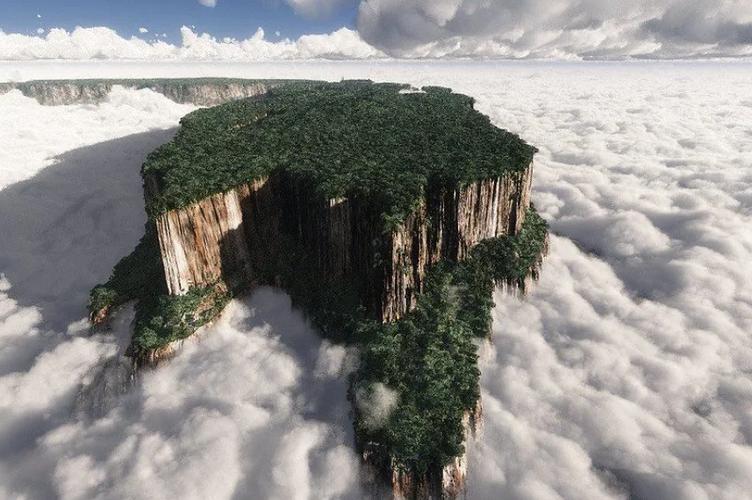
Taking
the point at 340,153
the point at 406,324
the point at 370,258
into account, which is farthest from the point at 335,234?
the point at 340,153

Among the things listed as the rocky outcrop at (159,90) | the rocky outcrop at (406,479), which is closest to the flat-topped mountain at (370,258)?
the rocky outcrop at (406,479)

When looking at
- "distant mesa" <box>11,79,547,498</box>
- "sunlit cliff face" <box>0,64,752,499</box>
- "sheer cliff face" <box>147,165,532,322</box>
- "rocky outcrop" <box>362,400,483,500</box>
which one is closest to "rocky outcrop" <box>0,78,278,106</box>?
"sunlit cliff face" <box>0,64,752,499</box>

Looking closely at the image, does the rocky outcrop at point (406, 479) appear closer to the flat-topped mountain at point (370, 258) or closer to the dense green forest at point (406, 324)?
the flat-topped mountain at point (370, 258)

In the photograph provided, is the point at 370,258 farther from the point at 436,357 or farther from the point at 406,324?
the point at 436,357

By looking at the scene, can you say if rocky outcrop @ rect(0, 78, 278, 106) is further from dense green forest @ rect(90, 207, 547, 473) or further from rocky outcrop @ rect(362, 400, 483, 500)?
rocky outcrop @ rect(362, 400, 483, 500)

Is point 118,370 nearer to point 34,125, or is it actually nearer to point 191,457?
point 191,457

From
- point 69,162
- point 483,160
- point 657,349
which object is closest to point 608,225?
point 657,349

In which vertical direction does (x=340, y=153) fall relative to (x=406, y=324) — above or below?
above
